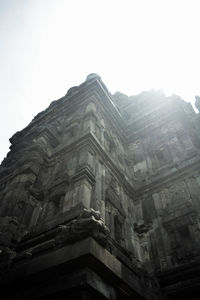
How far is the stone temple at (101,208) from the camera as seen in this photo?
543cm

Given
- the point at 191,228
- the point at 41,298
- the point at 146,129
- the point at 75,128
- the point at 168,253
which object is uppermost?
the point at 146,129

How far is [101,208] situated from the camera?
9.41 meters

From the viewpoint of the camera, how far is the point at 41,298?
5094mm

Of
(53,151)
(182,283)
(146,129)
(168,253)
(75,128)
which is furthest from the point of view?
(146,129)

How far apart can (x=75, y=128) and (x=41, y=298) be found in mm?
10992

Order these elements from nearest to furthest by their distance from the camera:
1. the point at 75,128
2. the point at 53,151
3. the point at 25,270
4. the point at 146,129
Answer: the point at 25,270
the point at 53,151
the point at 75,128
the point at 146,129

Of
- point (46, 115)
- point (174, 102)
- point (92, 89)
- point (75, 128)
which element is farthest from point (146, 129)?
point (46, 115)

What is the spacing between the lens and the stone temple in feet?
17.8

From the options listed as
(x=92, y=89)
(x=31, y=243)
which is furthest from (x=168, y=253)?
(x=92, y=89)

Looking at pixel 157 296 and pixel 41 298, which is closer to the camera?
pixel 41 298

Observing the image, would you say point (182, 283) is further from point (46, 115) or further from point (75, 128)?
point (46, 115)

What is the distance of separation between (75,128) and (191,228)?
8635 millimetres

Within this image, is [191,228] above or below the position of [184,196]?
below

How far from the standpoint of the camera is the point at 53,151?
1380cm
